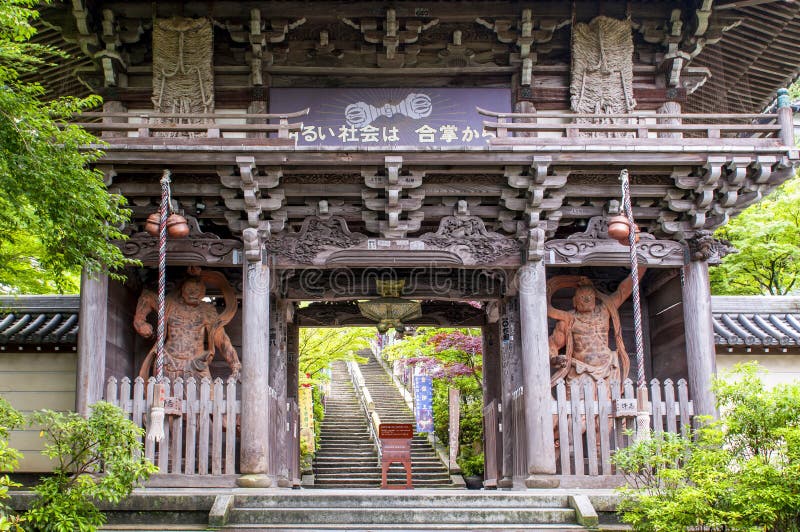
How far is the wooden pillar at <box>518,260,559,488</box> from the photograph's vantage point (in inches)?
428

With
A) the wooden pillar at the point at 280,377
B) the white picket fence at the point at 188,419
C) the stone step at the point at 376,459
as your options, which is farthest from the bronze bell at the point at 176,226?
the stone step at the point at 376,459

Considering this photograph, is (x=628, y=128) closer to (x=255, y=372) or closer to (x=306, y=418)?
(x=255, y=372)

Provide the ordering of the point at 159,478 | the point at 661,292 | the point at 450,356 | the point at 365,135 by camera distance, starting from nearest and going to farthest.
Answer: the point at 159,478
the point at 365,135
the point at 661,292
the point at 450,356

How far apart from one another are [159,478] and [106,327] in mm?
2163

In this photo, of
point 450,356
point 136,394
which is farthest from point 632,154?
point 450,356

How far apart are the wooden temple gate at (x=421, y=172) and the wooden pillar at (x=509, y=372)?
0.17ft

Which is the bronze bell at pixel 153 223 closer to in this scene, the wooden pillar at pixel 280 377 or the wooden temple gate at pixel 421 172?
the wooden temple gate at pixel 421 172

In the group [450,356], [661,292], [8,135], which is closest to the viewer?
[8,135]

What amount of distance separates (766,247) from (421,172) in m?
9.90

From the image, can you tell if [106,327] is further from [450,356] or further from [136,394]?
[450,356]

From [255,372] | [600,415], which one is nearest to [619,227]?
[600,415]

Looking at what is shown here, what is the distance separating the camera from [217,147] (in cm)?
1073

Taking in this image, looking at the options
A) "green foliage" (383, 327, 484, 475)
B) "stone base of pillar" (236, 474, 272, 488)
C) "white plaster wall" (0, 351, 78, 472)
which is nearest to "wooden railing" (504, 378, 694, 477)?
"stone base of pillar" (236, 474, 272, 488)

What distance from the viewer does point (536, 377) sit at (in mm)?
11133
